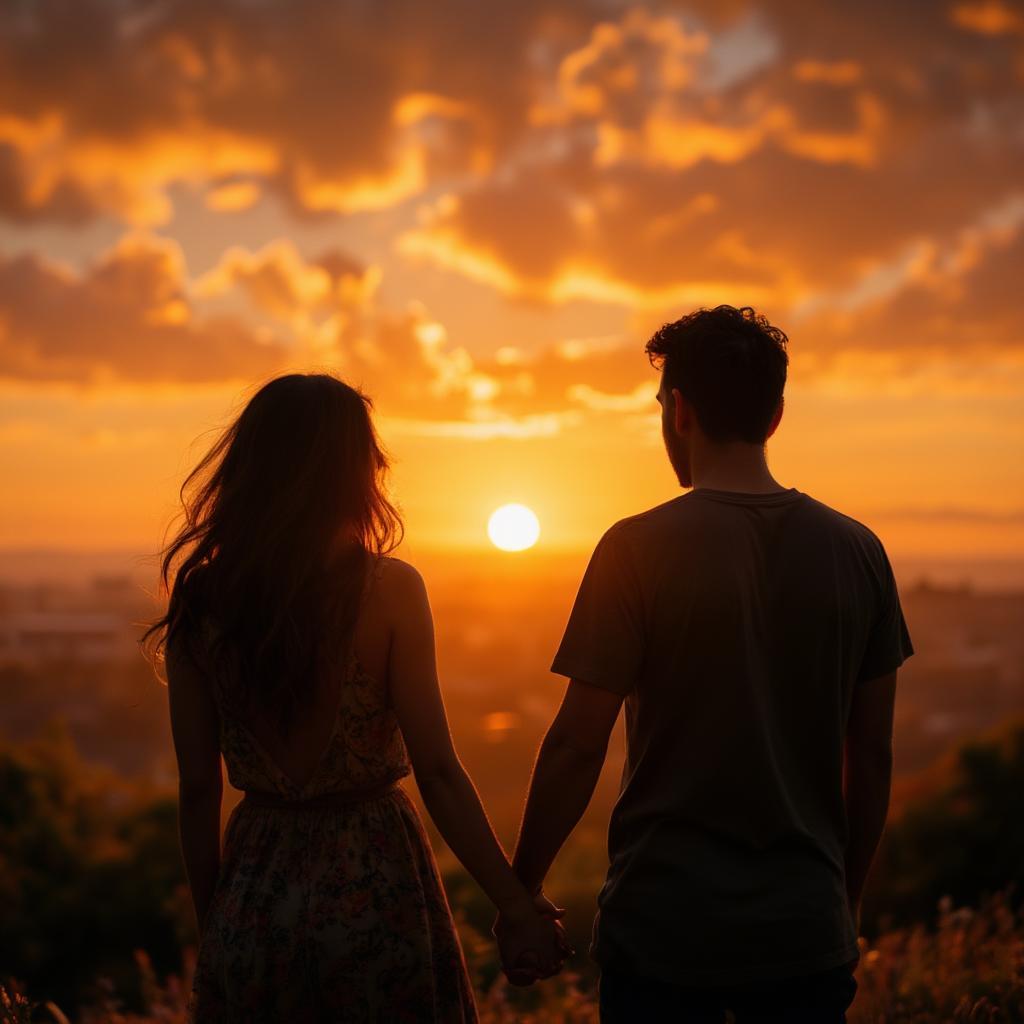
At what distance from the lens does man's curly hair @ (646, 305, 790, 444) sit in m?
2.62

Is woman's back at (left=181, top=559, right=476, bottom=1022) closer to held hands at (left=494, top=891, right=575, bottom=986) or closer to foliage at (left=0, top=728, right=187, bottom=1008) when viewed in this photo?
held hands at (left=494, top=891, right=575, bottom=986)

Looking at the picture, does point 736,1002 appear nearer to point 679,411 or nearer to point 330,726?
point 330,726

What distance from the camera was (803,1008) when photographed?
8.15 ft

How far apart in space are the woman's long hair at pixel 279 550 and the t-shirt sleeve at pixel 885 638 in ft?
4.26

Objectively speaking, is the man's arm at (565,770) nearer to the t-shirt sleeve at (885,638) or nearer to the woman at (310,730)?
the woman at (310,730)

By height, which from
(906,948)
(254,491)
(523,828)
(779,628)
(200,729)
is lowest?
(906,948)

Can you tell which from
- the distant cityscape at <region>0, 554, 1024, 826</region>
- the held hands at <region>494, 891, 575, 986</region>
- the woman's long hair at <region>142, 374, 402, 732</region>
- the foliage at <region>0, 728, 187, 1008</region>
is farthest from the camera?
the distant cityscape at <region>0, 554, 1024, 826</region>

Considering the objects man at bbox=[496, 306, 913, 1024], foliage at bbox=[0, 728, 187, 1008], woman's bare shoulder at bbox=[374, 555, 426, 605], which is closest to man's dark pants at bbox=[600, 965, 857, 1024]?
man at bbox=[496, 306, 913, 1024]

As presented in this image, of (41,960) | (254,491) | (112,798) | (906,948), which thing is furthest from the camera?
(112,798)

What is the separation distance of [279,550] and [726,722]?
117 centimetres

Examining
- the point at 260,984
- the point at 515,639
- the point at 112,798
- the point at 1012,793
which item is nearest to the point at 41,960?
the point at 112,798

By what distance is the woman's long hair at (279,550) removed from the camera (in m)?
2.59

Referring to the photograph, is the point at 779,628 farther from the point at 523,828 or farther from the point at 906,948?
the point at 906,948

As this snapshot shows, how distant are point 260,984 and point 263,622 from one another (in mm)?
903
